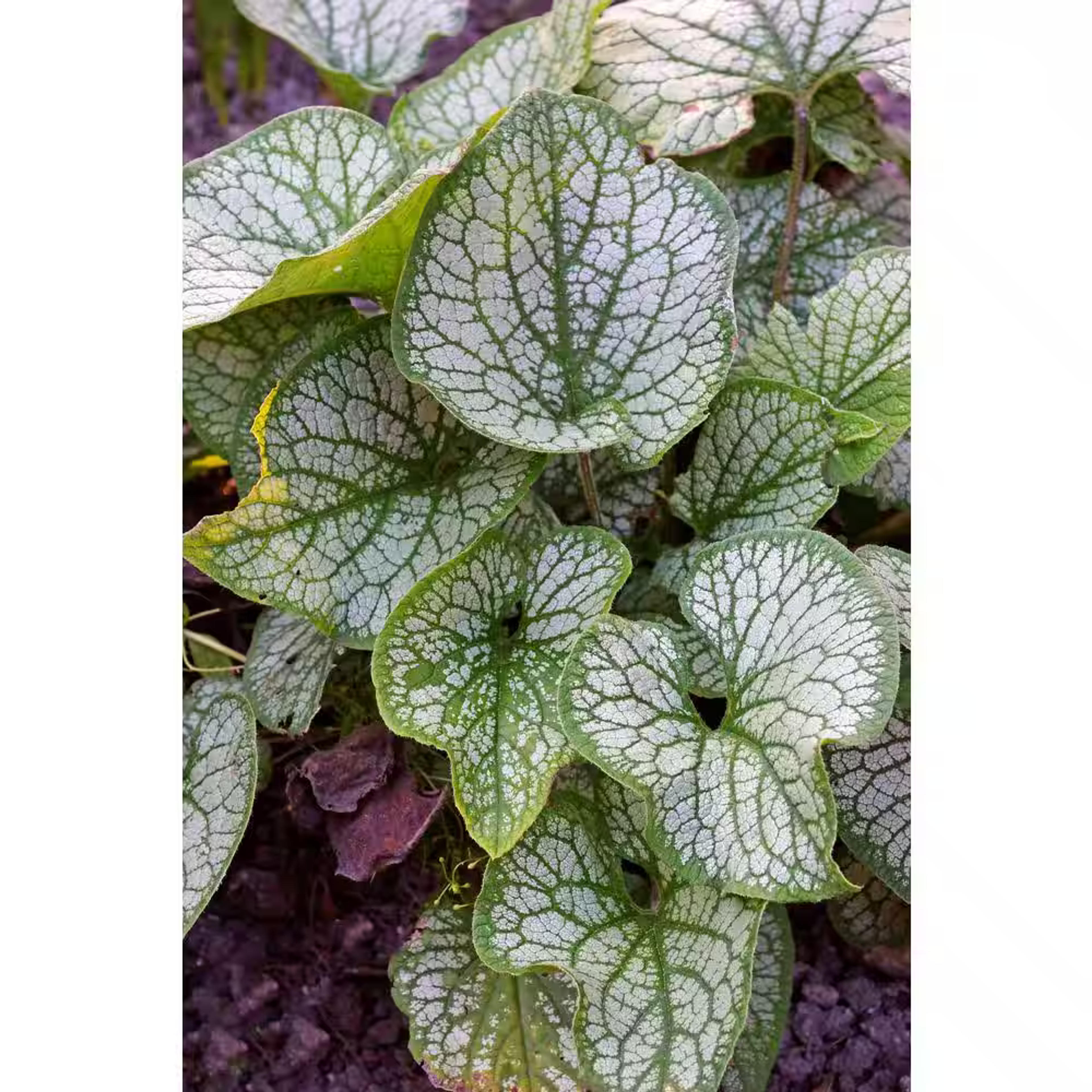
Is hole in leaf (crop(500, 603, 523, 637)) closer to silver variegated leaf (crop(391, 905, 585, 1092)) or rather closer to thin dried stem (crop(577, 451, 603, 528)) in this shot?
thin dried stem (crop(577, 451, 603, 528))

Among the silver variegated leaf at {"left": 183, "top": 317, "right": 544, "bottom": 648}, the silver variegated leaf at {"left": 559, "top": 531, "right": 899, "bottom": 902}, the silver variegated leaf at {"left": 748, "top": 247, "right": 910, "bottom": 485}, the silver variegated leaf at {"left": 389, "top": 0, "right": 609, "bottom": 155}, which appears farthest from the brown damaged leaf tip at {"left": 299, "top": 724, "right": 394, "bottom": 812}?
the silver variegated leaf at {"left": 389, "top": 0, "right": 609, "bottom": 155}

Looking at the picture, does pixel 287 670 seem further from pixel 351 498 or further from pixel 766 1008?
pixel 766 1008

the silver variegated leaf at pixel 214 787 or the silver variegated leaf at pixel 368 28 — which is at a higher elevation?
the silver variegated leaf at pixel 368 28

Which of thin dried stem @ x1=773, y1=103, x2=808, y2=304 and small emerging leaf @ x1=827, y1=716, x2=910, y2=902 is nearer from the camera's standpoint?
small emerging leaf @ x1=827, y1=716, x2=910, y2=902

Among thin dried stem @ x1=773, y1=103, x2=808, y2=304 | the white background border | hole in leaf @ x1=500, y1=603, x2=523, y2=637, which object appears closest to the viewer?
the white background border

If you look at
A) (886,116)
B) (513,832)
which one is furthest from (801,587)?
(886,116)

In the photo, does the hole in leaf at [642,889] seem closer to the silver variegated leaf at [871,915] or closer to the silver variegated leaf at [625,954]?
the silver variegated leaf at [625,954]
